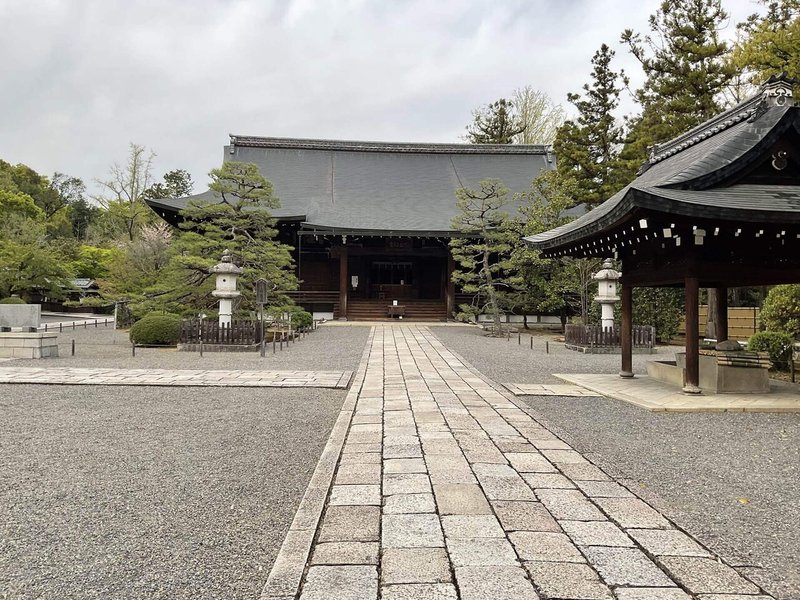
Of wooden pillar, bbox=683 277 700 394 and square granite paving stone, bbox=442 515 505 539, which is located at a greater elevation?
wooden pillar, bbox=683 277 700 394

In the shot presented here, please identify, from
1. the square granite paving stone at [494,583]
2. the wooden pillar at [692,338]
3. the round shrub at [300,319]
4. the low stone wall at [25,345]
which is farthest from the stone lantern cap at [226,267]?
the square granite paving stone at [494,583]

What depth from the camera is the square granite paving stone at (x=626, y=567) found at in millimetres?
2100

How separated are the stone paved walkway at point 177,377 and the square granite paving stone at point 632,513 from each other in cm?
465

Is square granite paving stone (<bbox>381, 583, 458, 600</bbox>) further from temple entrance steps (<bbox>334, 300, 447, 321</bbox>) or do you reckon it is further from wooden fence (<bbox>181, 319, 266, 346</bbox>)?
temple entrance steps (<bbox>334, 300, 447, 321</bbox>)

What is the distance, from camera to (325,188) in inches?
979

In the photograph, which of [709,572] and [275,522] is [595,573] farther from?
[275,522]

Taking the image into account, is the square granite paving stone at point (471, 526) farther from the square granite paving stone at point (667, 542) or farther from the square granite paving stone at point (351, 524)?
the square granite paving stone at point (667, 542)

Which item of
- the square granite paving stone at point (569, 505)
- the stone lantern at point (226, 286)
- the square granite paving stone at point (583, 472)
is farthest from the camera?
the stone lantern at point (226, 286)

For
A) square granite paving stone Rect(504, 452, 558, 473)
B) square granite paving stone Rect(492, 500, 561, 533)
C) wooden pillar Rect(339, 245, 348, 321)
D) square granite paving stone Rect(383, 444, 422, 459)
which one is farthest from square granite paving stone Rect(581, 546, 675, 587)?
wooden pillar Rect(339, 245, 348, 321)

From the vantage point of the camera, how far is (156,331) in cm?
1230

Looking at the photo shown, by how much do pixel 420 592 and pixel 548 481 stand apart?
164 centimetres

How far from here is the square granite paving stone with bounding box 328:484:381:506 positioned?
9.67 ft

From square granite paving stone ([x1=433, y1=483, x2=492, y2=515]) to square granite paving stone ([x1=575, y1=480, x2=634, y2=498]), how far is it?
695 millimetres

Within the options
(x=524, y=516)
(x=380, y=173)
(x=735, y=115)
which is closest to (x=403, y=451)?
(x=524, y=516)
